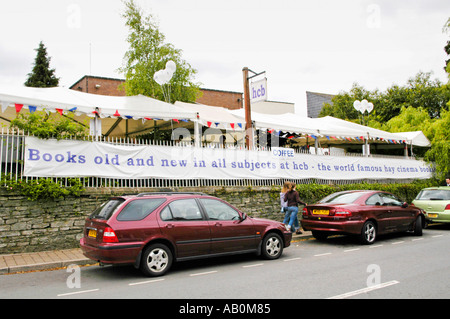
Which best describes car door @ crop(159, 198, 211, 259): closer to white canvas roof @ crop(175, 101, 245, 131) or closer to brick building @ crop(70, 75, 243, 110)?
white canvas roof @ crop(175, 101, 245, 131)

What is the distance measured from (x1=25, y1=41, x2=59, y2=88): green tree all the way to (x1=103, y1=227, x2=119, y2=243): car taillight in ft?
117

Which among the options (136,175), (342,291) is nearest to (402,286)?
(342,291)

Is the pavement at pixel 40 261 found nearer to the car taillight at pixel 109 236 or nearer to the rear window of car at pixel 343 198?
the car taillight at pixel 109 236

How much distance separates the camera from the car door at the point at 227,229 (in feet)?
24.3

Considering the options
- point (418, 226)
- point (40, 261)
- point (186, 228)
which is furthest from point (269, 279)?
point (418, 226)

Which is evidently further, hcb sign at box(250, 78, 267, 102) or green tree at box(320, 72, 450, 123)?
green tree at box(320, 72, 450, 123)

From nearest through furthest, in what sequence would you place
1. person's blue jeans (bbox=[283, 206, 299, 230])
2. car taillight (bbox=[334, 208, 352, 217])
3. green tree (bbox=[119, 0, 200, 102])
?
car taillight (bbox=[334, 208, 352, 217])
person's blue jeans (bbox=[283, 206, 299, 230])
green tree (bbox=[119, 0, 200, 102])

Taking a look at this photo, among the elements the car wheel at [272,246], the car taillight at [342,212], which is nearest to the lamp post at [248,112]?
the car taillight at [342,212]

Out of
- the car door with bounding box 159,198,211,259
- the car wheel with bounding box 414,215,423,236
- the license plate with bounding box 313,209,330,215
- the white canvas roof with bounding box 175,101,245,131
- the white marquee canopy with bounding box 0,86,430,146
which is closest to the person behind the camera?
the car door with bounding box 159,198,211,259

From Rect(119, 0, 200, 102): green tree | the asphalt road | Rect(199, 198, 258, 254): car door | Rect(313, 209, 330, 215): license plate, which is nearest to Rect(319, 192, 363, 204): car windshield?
Rect(313, 209, 330, 215): license plate

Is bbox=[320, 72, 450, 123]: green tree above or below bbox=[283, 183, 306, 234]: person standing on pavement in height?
above

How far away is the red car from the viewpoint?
969 centimetres

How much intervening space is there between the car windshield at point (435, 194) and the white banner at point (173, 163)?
330 cm

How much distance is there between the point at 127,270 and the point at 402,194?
16.1 metres
